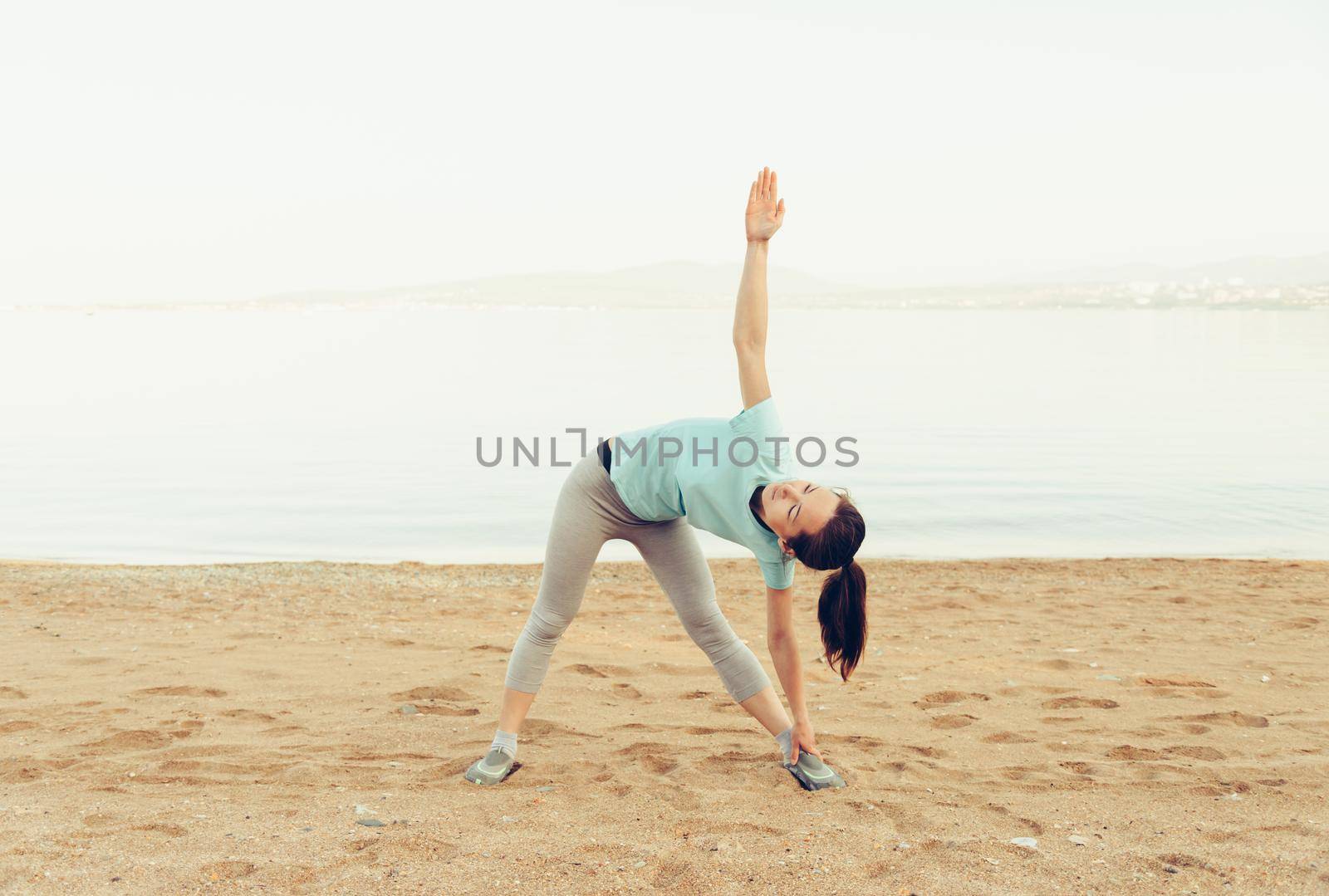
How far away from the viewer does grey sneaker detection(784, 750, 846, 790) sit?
388 centimetres

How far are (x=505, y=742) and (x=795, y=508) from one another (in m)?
1.56

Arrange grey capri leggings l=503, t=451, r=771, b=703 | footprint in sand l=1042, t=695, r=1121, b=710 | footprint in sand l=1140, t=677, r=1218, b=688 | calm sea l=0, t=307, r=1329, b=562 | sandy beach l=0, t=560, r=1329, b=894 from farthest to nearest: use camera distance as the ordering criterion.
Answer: calm sea l=0, t=307, r=1329, b=562
footprint in sand l=1140, t=677, r=1218, b=688
footprint in sand l=1042, t=695, r=1121, b=710
grey capri leggings l=503, t=451, r=771, b=703
sandy beach l=0, t=560, r=1329, b=894

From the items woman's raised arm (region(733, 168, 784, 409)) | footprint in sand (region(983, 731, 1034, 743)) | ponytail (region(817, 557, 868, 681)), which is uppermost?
woman's raised arm (region(733, 168, 784, 409))

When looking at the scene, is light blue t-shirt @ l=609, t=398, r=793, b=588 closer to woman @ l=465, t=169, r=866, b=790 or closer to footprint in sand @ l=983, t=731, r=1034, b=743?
woman @ l=465, t=169, r=866, b=790

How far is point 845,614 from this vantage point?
358 cm

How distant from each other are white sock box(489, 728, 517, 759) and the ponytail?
129 centimetres

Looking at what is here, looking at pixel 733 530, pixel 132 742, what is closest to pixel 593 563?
pixel 733 530

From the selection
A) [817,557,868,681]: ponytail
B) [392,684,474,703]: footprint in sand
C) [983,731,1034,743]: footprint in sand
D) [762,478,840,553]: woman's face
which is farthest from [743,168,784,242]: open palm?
[392,684,474,703]: footprint in sand

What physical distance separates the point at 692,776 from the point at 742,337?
169 centimetres

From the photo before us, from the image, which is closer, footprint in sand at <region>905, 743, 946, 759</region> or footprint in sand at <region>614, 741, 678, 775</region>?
footprint in sand at <region>614, 741, 678, 775</region>

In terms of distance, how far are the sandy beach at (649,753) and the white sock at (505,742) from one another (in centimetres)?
13

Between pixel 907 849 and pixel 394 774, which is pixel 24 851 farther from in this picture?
pixel 907 849

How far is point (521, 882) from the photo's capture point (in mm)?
3092

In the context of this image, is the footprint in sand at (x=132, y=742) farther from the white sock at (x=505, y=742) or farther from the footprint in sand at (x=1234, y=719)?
the footprint in sand at (x=1234, y=719)
